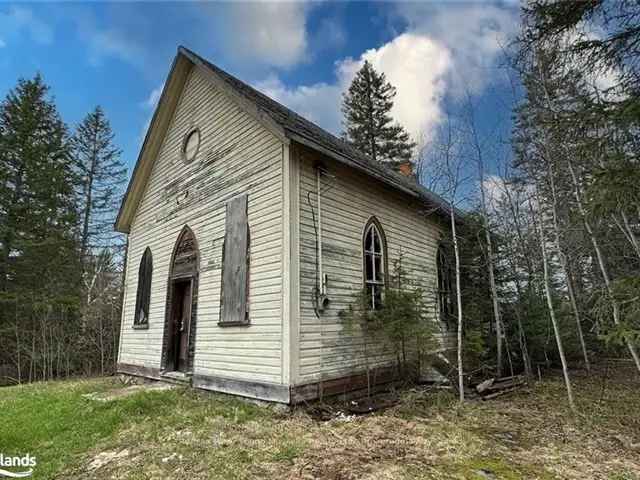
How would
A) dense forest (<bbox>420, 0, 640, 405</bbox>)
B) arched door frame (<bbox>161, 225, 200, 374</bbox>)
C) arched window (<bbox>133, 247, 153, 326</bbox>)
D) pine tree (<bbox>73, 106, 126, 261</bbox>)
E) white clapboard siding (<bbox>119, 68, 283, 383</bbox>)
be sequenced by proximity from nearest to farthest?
dense forest (<bbox>420, 0, 640, 405</bbox>) < white clapboard siding (<bbox>119, 68, 283, 383</bbox>) < arched door frame (<bbox>161, 225, 200, 374</bbox>) < arched window (<bbox>133, 247, 153, 326</bbox>) < pine tree (<bbox>73, 106, 126, 261</bbox>)

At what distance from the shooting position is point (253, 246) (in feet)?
23.6

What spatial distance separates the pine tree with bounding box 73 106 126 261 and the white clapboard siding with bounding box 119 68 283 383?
10151 millimetres

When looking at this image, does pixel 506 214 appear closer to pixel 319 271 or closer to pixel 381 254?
pixel 381 254

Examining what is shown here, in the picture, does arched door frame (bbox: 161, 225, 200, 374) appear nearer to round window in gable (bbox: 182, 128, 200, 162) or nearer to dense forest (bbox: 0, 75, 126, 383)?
round window in gable (bbox: 182, 128, 200, 162)

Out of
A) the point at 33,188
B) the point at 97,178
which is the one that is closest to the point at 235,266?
the point at 33,188

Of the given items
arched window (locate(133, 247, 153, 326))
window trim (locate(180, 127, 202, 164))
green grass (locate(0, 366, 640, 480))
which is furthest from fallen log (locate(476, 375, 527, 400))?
window trim (locate(180, 127, 202, 164))

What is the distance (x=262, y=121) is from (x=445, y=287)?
7.13 metres

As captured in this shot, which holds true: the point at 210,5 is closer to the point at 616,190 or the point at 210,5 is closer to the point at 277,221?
the point at 277,221

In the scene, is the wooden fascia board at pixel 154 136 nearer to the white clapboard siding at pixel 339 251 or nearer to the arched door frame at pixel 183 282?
the arched door frame at pixel 183 282

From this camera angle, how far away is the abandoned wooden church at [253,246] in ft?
21.5

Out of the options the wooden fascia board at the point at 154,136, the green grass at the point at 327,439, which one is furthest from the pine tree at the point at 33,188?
the green grass at the point at 327,439

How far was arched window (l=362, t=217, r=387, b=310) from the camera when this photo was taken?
804 centimetres

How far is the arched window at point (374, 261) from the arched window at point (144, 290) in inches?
244

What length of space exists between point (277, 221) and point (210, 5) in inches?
225
